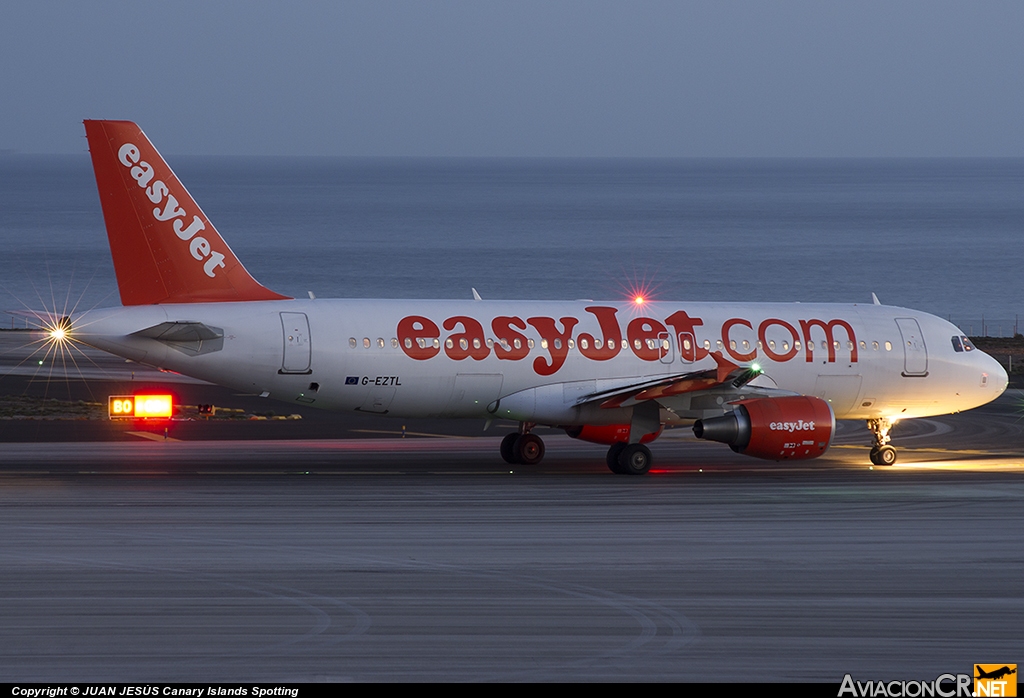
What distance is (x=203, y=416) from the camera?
40.9m

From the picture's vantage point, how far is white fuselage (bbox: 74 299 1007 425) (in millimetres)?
29250

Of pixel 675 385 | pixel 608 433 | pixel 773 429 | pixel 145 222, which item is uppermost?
pixel 145 222

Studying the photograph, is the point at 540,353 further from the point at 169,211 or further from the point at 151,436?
the point at 151,436

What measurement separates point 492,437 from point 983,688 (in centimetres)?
2527

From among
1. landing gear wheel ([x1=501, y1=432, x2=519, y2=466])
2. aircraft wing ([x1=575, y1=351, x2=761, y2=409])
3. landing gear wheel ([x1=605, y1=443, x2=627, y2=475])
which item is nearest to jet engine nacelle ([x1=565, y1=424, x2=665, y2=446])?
aircraft wing ([x1=575, y1=351, x2=761, y2=409])

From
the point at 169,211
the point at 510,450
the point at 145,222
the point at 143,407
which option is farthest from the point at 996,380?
the point at 143,407

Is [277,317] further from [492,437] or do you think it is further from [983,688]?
[983,688]

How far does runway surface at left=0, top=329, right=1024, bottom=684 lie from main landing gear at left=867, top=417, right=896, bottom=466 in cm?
49

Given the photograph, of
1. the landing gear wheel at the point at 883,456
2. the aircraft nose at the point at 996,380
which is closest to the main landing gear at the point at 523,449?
the landing gear wheel at the point at 883,456

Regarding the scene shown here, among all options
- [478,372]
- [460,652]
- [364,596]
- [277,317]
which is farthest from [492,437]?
[460,652]

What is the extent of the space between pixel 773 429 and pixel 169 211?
1356 centimetres

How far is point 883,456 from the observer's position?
3369cm

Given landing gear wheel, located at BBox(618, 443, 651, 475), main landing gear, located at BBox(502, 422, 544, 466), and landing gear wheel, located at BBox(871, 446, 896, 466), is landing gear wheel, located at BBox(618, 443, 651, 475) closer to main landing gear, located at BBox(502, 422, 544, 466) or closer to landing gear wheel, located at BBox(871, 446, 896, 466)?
main landing gear, located at BBox(502, 422, 544, 466)

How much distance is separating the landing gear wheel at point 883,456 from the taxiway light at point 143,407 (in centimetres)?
1897
